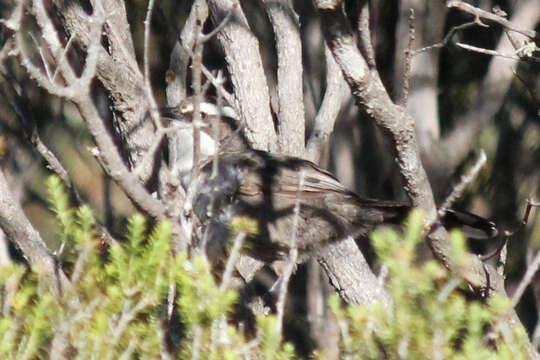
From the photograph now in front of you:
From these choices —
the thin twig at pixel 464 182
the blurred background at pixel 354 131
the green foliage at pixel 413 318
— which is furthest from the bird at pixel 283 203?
the green foliage at pixel 413 318

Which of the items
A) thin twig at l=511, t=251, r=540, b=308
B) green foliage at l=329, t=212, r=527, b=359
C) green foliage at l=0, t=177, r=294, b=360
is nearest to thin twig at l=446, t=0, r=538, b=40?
thin twig at l=511, t=251, r=540, b=308

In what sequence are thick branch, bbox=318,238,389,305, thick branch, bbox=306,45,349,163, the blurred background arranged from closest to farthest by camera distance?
1. thick branch, bbox=318,238,389,305
2. thick branch, bbox=306,45,349,163
3. the blurred background

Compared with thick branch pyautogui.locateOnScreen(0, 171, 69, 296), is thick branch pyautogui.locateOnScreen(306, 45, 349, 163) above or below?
above

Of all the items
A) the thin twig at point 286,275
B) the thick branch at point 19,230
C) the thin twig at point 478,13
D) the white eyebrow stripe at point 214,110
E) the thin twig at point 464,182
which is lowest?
the thin twig at point 286,275

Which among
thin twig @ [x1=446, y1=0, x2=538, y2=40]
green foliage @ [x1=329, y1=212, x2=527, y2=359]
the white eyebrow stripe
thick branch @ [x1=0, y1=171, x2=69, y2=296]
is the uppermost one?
the white eyebrow stripe

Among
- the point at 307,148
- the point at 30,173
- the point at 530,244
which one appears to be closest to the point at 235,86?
the point at 307,148

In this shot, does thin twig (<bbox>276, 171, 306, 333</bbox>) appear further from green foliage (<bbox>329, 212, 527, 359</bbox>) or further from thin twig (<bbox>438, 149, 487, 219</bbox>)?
thin twig (<bbox>438, 149, 487, 219</bbox>)

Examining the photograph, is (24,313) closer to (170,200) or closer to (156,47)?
(170,200)

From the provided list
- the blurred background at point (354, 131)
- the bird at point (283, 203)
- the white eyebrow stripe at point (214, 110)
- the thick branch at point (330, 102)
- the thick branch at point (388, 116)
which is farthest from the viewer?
the blurred background at point (354, 131)

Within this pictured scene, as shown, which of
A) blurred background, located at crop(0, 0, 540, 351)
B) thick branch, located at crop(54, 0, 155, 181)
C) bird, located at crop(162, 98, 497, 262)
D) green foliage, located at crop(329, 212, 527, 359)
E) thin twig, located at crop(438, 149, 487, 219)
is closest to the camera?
green foliage, located at crop(329, 212, 527, 359)

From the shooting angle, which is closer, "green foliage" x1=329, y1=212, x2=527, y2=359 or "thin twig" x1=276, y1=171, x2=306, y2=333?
"green foliage" x1=329, y1=212, x2=527, y2=359

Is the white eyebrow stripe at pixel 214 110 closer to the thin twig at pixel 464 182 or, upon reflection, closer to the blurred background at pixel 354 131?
the blurred background at pixel 354 131

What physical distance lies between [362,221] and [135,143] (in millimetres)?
1619

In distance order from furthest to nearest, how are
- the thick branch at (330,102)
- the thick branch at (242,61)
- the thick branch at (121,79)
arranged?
the thick branch at (330,102), the thick branch at (242,61), the thick branch at (121,79)
